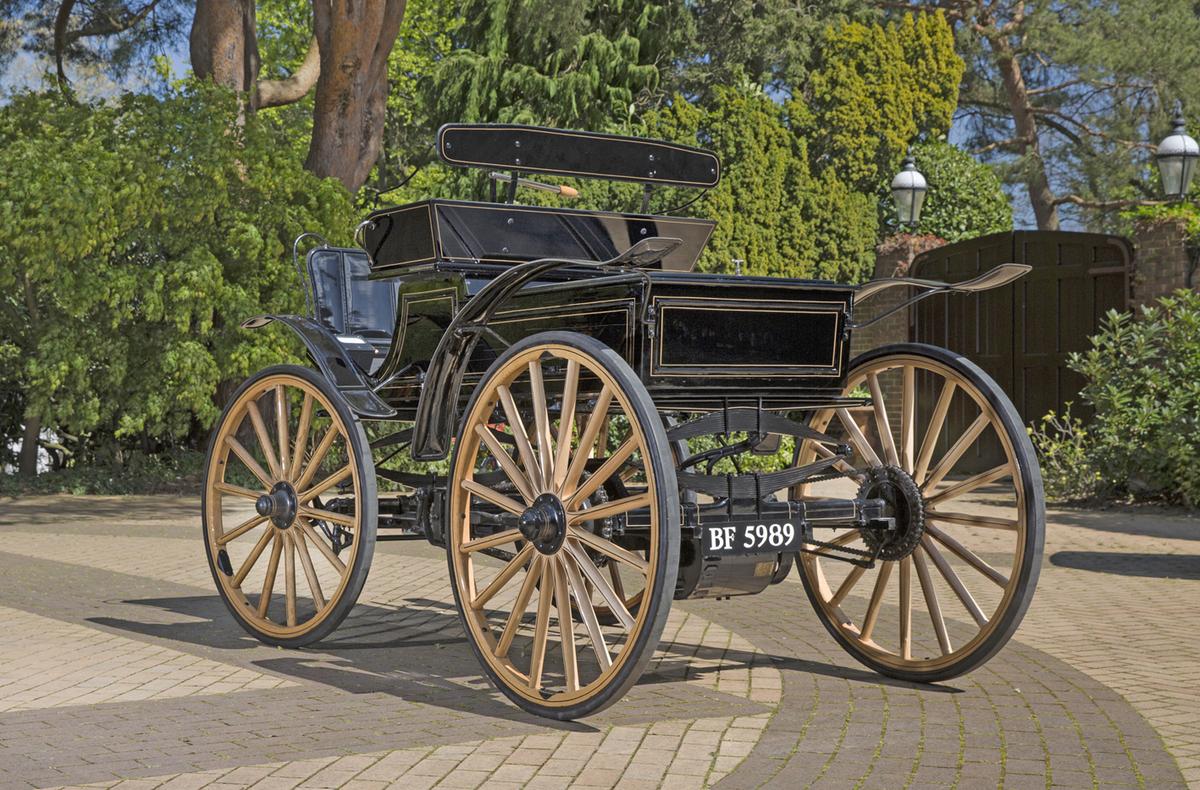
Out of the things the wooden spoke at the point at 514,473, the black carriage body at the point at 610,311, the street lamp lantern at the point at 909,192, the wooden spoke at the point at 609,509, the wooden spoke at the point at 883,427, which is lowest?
the wooden spoke at the point at 609,509

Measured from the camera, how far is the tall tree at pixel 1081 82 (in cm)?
2781

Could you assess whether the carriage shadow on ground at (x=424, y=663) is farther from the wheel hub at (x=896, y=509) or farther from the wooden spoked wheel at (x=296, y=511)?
the wheel hub at (x=896, y=509)

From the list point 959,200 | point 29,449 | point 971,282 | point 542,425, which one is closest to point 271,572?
point 542,425

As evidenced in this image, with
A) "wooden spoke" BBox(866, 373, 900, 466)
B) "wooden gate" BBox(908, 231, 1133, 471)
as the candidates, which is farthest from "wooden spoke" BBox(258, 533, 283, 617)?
"wooden gate" BBox(908, 231, 1133, 471)

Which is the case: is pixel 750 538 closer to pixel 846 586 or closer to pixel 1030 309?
pixel 846 586

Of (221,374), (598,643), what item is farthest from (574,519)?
(221,374)

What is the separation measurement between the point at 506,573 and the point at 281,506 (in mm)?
1836

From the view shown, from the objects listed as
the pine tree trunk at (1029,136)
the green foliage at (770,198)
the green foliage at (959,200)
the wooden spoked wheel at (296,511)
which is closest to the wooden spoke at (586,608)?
the wooden spoked wheel at (296,511)

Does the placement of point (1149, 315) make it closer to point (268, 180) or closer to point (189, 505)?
point (268, 180)

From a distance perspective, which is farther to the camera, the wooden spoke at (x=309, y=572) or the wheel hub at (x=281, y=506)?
the wheel hub at (x=281, y=506)

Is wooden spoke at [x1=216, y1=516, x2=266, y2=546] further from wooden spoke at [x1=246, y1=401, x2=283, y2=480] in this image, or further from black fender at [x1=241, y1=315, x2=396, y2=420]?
black fender at [x1=241, y1=315, x2=396, y2=420]

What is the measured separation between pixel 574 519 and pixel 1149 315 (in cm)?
1052

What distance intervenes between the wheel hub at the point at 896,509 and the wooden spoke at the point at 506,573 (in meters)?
1.58

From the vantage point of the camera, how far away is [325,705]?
5.81 meters
